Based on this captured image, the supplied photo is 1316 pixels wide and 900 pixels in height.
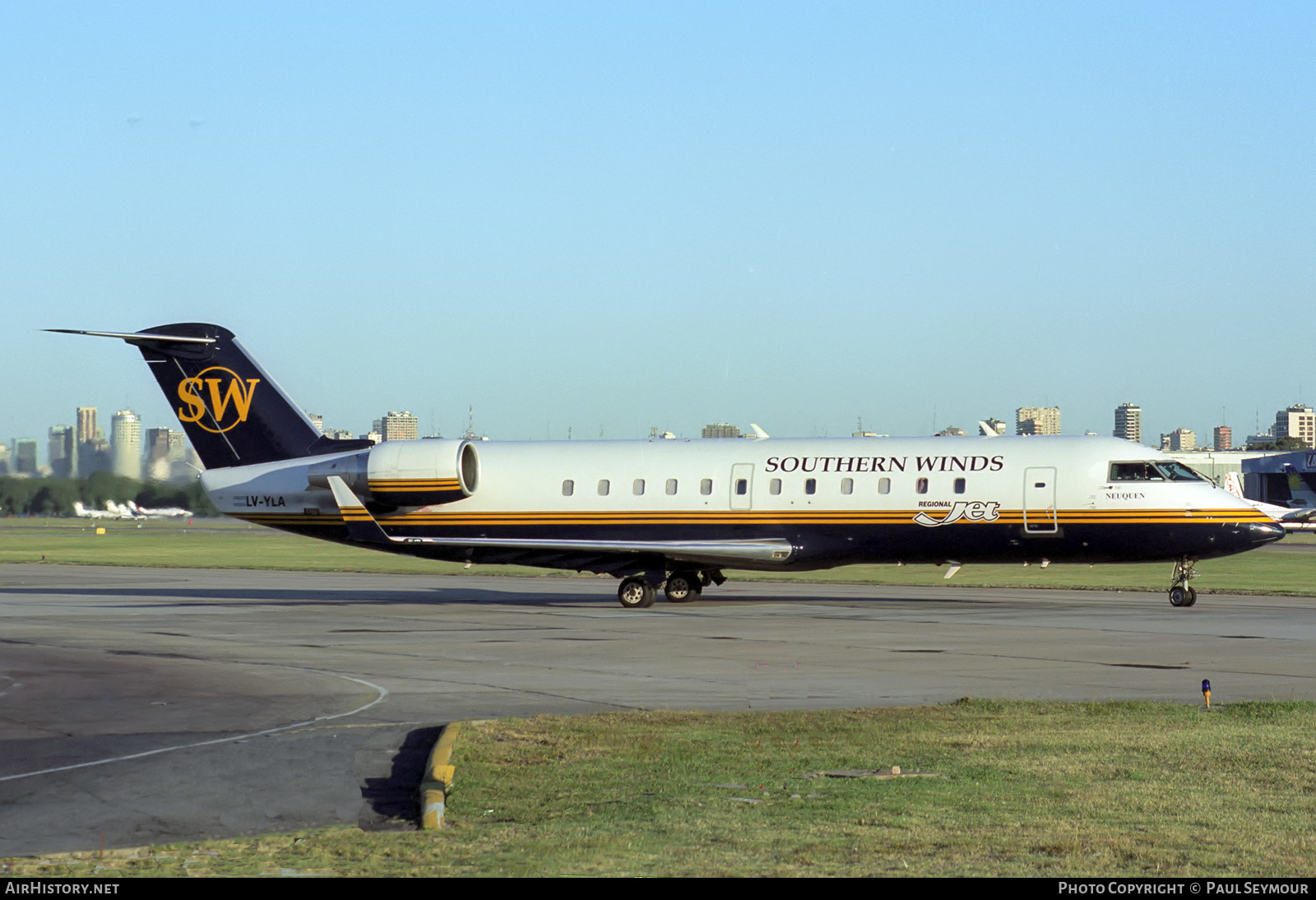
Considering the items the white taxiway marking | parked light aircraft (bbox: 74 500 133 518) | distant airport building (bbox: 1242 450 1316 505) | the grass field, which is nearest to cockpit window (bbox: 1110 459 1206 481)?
the grass field

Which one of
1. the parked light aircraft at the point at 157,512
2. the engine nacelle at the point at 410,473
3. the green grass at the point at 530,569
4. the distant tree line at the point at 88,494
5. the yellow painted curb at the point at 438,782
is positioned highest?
the engine nacelle at the point at 410,473

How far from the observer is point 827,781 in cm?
1084

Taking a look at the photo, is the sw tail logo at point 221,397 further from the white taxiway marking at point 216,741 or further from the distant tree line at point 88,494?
the distant tree line at point 88,494

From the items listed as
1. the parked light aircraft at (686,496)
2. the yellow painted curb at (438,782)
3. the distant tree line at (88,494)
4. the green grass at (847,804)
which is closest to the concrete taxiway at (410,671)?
the yellow painted curb at (438,782)

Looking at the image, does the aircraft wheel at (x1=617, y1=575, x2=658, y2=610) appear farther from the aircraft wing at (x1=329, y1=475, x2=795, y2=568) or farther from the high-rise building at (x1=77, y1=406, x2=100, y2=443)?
the high-rise building at (x1=77, y1=406, x2=100, y2=443)

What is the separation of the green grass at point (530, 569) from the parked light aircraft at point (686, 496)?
525 centimetres

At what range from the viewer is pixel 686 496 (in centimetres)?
3294

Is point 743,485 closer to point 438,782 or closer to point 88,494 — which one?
point 438,782

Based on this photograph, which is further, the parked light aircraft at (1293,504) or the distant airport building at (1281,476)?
the distant airport building at (1281,476)

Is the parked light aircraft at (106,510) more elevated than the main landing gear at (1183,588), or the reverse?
the parked light aircraft at (106,510)

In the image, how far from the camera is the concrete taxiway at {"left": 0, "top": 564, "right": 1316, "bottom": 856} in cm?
1114

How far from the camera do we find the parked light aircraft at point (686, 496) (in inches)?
1203

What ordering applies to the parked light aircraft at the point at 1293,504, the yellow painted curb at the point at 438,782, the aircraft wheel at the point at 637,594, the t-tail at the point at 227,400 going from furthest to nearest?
the t-tail at the point at 227,400 → the parked light aircraft at the point at 1293,504 → the aircraft wheel at the point at 637,594 → the yellow painted curb at the point at 438,782
